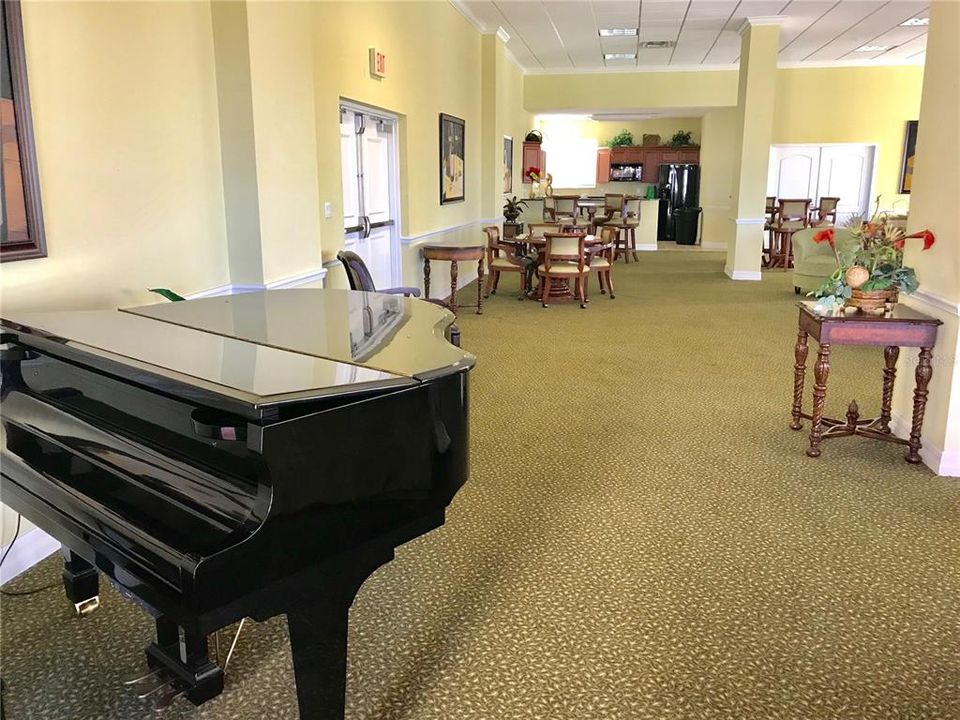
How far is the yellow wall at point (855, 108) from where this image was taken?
1184 cm

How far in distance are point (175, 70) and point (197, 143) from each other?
319 mm

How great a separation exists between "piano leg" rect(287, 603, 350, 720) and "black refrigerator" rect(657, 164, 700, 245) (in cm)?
1466

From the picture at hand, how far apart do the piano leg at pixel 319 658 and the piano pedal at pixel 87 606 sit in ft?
3.80

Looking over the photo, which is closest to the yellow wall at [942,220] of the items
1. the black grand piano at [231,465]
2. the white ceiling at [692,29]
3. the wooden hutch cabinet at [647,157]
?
the black grand piano at [231,465]

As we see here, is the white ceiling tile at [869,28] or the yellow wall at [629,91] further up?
the white ceiling tile at [869,28]

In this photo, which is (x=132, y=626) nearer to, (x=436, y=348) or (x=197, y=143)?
(x=436, y=348)

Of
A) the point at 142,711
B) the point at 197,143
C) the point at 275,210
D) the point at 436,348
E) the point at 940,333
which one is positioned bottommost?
the point at 142,711

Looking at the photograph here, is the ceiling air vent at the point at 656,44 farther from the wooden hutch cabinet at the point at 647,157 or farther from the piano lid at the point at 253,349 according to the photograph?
Result: the piano lid at the point at 253,349

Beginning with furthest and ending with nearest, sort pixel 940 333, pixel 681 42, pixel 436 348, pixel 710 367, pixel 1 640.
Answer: pixel 681 42
pixel 710 367
pixel 940 333
pixel 1 640
pixel 436 348

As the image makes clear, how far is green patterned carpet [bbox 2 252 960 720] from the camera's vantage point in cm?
205

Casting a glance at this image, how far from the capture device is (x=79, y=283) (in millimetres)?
2734

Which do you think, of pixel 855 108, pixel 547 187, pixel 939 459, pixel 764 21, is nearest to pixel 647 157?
pixel 547 187

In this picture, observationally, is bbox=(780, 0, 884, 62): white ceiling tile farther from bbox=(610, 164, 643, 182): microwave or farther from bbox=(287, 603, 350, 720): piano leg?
bbox=(287, 603, 350, 720): piano leg

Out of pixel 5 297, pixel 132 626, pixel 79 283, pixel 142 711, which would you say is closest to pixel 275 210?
pixel 79 283
